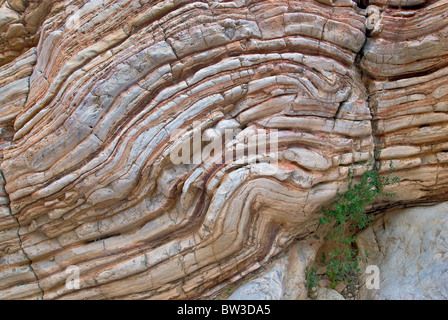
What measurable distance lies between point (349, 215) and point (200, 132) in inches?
102

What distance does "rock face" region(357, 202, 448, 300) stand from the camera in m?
4.33

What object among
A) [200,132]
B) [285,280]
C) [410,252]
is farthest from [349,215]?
[200,132]

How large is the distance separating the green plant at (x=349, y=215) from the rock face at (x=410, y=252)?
332 millimetres

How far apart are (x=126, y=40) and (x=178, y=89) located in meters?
1.13

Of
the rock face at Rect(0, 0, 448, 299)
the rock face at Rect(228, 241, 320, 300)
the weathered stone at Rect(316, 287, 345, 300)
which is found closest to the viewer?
the rock face at Rect(228, 241, 320, 300)

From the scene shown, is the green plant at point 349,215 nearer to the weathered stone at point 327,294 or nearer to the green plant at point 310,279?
the weathered stone at point 327,294

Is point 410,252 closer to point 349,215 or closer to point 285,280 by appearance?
point 349,215

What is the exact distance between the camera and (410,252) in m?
4.76

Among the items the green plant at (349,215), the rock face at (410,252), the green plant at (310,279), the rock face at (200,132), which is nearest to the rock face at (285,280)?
the green plant at (310,279)

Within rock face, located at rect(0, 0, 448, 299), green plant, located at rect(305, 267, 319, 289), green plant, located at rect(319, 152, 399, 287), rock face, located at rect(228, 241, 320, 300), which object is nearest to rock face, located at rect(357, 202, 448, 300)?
green plant, located at rect(319, 152, 399, 287)

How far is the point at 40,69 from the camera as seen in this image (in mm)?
5129

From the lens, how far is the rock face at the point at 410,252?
433 centimetres

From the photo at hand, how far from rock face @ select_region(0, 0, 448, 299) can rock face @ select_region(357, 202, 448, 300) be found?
54 cm

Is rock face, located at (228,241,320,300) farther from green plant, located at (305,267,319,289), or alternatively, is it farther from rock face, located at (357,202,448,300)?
rock face, located at (357,202,448,300)
